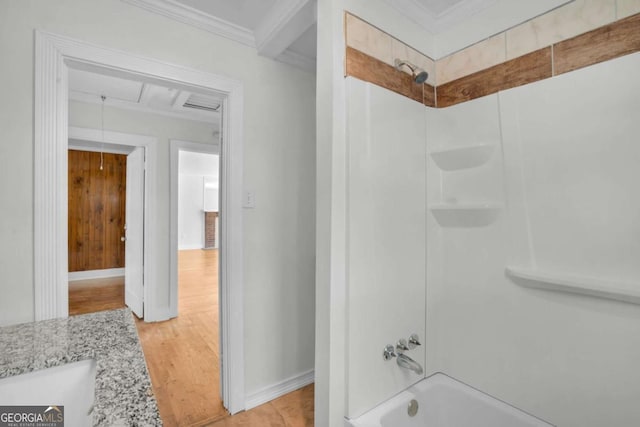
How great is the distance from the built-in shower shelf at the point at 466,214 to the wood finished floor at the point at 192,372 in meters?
1.51

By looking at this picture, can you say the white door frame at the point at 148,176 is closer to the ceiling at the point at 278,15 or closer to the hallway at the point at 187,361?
the hallway at the point at 187,361

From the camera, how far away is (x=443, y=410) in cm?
162

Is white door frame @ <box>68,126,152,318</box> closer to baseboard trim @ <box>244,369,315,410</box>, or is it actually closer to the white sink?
baseboard trim @ <box>244,369,315,410</box>

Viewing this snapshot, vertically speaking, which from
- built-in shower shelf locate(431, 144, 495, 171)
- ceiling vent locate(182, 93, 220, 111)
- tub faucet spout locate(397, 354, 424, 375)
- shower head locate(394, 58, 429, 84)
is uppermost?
ceiling vent locate(182, 93, 220, 111)

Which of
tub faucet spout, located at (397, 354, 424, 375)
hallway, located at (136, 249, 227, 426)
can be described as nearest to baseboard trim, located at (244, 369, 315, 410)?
hallway, located at (136, 249, 227, 426)

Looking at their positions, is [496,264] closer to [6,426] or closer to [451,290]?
[451,290]

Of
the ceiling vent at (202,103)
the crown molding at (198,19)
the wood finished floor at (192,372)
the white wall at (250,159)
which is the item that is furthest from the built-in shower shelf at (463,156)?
the ceiling vent at (202,103)

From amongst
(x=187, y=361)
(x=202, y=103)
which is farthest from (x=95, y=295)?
(x=202, y=103)

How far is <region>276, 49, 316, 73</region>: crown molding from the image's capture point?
2.10m

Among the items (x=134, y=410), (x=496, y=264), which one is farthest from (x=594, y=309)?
(x=134, y=410)

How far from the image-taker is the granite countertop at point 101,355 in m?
0.65

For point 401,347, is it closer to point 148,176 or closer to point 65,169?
point 65,169

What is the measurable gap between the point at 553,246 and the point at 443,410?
104 cm

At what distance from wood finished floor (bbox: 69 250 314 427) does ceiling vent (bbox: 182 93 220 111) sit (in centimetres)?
243
